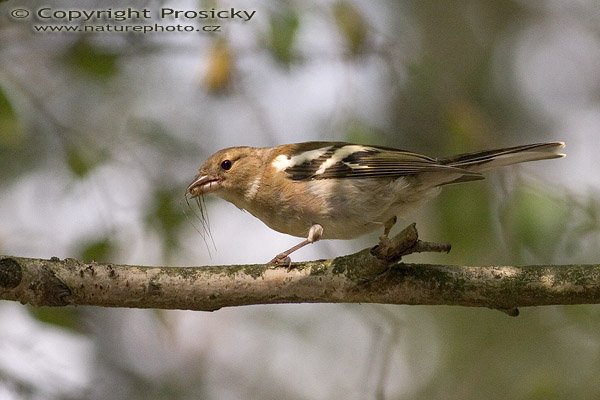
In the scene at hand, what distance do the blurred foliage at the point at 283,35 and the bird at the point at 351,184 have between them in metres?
0.76

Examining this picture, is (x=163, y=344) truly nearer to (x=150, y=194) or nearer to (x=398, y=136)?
(x=150, y=194)

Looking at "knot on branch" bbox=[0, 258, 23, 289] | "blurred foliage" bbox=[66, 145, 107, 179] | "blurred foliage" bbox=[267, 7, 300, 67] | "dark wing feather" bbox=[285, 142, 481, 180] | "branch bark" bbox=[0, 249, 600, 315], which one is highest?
"blurred foliage" bbox=[267, 7, 300, 67]

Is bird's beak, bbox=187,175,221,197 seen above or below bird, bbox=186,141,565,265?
above

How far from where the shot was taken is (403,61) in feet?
18.7

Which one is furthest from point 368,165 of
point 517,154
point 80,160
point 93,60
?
point 93,60

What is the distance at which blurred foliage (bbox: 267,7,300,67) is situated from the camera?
4.93 m

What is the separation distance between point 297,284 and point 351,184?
4.64ft

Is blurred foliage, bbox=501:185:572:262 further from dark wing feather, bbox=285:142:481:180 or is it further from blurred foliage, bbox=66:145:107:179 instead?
blurred foliage, bbox=66:145:107:179

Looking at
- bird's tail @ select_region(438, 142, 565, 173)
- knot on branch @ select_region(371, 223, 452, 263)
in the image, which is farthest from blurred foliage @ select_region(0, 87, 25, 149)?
bird's tail @ select_region(438, 142, 565, 173)

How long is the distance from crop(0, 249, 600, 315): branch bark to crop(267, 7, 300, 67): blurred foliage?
5.35 feet

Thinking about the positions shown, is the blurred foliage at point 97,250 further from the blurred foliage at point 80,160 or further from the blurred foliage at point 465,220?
the blurred foliage at point 465,220

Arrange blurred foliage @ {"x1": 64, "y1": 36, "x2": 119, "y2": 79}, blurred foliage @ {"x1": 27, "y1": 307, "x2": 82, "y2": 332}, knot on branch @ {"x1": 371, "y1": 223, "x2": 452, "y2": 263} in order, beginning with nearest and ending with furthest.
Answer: knot on branch @ {"x1": 371, "y1": 223, "x2": 452, "y2": 263} < blurred foliage @ {"x1": 27, "y1": 307, "x2": 82, "y2": 332} < blurred foliage @ {"x1": 64, "y1": 36, "x2": 119, "y2": 79}

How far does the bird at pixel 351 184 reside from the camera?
4.98m

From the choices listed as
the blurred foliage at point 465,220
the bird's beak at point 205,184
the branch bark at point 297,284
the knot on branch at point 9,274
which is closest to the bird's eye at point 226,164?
the bird's beak at point 205,184
